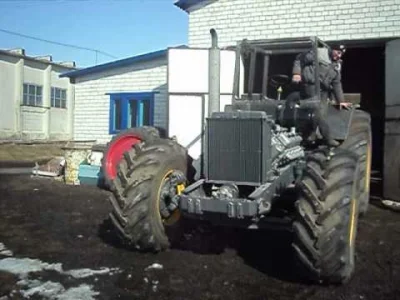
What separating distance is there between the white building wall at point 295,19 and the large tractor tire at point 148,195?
259 inches

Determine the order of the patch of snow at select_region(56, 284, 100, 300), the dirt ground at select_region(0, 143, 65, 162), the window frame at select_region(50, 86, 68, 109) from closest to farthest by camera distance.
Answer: the patch of snow at select_region(56, 284, 100, 300)
the dirt ground at select_region(0, 143, 65, 162)
the window frame at select_region(50, 86, 68, 109)

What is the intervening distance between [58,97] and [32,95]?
8.61 ft

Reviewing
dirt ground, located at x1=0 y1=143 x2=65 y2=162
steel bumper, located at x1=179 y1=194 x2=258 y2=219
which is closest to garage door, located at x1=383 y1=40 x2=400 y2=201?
steel bumper, located at x1=179 y1=194 x2=258 y2=219

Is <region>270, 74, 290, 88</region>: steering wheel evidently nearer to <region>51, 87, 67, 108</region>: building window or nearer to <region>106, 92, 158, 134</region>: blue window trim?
<region>106, 92, 158, 134</region>: blue window trim

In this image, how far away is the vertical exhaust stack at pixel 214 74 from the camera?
642cm

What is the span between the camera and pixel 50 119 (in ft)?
110

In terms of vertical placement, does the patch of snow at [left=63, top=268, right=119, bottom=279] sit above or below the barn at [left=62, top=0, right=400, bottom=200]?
below

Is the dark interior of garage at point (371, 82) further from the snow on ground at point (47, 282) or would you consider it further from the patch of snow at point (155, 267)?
the snow on ground at point (47, 282)

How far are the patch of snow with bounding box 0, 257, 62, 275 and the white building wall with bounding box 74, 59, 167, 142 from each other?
8.51 metres

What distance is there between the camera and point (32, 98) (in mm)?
32656

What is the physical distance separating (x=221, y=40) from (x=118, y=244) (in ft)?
24.2

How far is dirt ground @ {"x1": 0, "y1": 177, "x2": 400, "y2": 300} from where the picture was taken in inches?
187

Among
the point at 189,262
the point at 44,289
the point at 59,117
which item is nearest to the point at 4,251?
the point at 44,289

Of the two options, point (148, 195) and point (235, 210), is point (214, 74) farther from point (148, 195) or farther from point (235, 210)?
point (235, 210)
